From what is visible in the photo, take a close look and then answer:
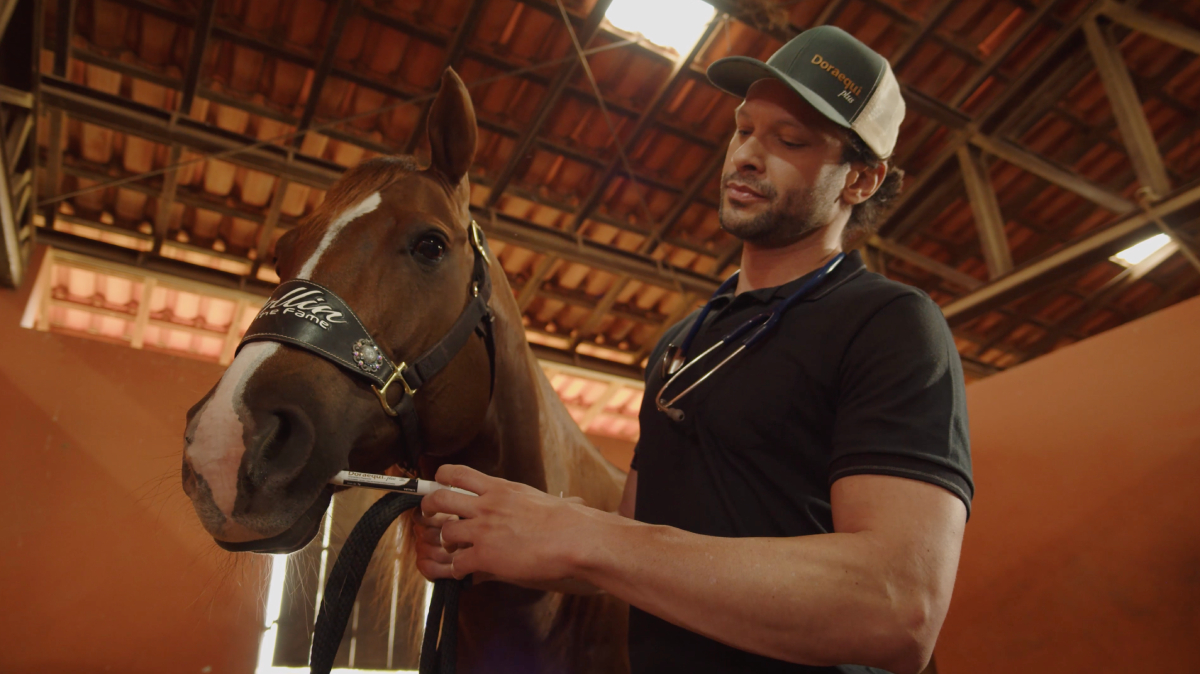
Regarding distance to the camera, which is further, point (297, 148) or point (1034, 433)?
point (297, 148)

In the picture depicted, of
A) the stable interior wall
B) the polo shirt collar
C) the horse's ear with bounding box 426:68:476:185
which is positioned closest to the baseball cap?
the polo shirt collar

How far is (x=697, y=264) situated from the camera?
21.9 feet

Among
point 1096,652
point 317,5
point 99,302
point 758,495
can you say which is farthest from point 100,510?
point 1096,652

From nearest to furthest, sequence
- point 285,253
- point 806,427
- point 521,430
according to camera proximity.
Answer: point 806,427, point 285,253, point 521,430

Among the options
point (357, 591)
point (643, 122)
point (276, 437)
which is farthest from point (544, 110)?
point (357, 591)

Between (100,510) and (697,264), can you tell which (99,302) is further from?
(697,264)

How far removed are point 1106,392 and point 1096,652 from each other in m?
1.16

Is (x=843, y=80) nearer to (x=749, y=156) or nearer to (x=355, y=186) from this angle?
(x=749, y=156)

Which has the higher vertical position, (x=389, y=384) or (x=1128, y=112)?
(x=1128, y=112)

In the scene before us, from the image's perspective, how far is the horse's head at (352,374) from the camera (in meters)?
0.87

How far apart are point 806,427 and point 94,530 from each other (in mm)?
4209

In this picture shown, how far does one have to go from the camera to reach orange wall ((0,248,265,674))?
3.44 meters

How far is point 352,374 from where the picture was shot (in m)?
1.05

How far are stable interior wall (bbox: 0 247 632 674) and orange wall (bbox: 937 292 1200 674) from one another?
12.3 ft
